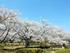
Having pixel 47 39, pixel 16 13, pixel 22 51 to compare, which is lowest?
pixel 22 51

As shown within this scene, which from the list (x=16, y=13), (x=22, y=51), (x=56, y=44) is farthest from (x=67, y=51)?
(x=56, y=44)

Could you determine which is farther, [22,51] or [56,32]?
[56,32]

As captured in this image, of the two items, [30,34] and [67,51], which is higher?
[30,34]

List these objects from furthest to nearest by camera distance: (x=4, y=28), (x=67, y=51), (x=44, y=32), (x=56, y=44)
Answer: (x=56, y=44) → (x=44, y=32) → (x=4, y=28) → (x=67, y=51)

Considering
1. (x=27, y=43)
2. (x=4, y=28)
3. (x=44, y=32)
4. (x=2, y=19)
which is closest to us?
(x=2, y=19)

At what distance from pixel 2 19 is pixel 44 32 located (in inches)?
807

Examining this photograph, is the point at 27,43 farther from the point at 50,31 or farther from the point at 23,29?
the point at 50,31

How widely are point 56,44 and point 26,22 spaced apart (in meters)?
11.1

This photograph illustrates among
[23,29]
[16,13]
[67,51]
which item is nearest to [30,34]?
[23,29]

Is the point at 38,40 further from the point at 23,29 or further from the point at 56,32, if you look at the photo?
the point at 56,32

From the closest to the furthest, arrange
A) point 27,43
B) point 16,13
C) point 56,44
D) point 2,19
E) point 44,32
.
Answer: point 2,19 < point 16,13 < point 27,43 < point 44,32 < point 56,44

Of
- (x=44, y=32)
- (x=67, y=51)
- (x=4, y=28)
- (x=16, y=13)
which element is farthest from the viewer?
(x=44, y=32)

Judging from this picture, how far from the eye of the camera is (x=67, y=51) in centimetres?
1136

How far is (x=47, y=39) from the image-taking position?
1672 inches
